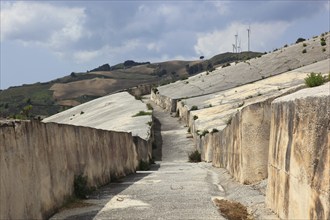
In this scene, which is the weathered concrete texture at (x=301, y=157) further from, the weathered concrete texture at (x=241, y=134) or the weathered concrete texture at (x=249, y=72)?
the weathered concrete texture at (x=249, y=72)

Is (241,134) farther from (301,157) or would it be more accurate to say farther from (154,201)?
(301,157)

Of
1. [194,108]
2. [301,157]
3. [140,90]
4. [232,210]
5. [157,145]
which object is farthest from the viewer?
[140,90]

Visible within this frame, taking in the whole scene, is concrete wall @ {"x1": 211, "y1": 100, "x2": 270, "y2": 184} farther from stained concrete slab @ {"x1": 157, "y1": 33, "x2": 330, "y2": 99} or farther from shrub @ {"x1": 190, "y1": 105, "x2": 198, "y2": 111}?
stained concrete slab @ {"x1": 157, "y1": 33, "x2": 330, "y2": 99}

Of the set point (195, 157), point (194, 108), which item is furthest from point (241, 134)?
point (194, 108)

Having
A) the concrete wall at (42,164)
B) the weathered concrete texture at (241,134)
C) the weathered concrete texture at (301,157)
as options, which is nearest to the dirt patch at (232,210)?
the weathered concrete texture at (301,157)

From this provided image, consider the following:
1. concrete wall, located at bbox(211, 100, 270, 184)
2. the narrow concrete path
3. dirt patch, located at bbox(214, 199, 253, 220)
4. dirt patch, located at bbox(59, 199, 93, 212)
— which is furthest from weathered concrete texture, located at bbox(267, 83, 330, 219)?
dirt patch, located at bbox(59, 199, 93, 212)

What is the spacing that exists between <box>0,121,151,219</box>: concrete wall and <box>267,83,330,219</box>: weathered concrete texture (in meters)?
4.47

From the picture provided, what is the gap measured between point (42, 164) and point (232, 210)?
4066mm

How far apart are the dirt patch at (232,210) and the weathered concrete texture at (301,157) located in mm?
602

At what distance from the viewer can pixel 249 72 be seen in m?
56.9

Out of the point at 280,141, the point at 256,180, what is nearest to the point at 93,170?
the point at 256,180

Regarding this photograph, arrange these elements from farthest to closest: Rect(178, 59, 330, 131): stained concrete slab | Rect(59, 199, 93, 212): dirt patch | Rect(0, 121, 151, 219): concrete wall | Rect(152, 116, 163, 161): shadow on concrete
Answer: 1. Rect(178, 59, 330, 131): stained concrete slab
2. Rect(152, 116, 163, 161): shadow on concrete
3. Rect(59, 199, 93, 212): dirt patch
4. Rect(0, 121, 151, 219): concrete wall

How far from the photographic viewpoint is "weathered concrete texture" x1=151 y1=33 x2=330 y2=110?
53.2 metres

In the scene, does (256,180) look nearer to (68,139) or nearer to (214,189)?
(214,189)
